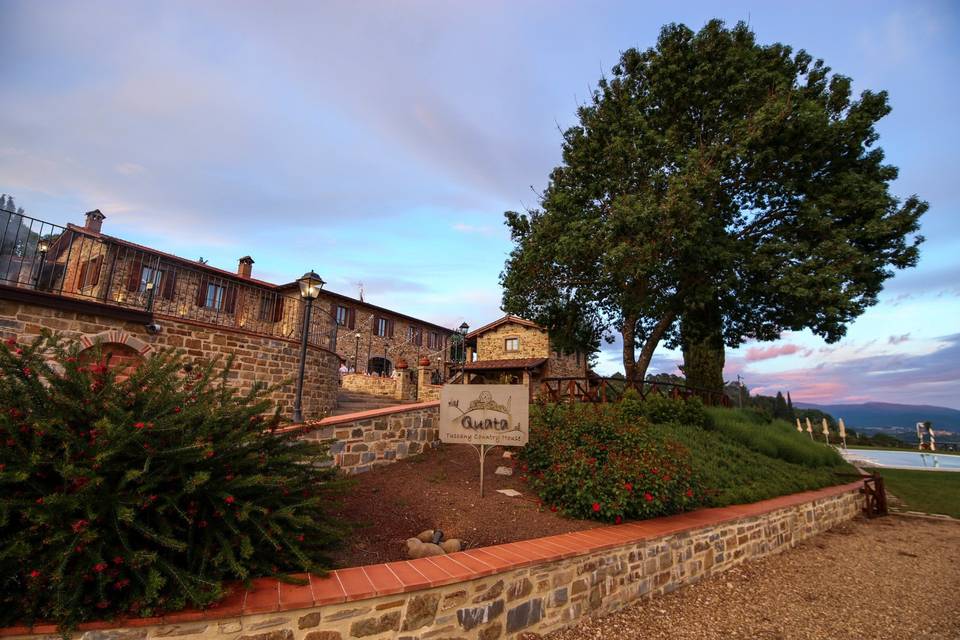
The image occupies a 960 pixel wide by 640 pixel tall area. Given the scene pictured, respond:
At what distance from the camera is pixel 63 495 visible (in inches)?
89.3

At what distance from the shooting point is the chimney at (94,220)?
2072cm

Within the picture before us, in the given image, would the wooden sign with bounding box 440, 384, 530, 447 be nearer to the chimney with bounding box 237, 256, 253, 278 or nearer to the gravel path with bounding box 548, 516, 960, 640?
the gravel path with bounding box 548, 516, 960, 640

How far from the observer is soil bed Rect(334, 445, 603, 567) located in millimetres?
4137

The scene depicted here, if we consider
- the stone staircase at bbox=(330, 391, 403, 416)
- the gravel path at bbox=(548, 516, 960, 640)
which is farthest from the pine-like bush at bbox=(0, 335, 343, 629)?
the stone staircase at bbox=(330, 391, 403, 416)

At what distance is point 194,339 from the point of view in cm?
830

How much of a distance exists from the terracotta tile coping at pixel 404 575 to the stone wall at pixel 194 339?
7.27ft

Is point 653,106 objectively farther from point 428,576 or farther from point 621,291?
point 428,576

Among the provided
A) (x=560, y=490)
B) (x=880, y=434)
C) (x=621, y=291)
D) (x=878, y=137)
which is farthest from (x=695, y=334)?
(x=880, y=434)

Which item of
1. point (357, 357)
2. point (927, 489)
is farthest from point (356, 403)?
point (927, 489)

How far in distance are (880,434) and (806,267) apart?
37986 mm

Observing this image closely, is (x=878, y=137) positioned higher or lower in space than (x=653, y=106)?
lower

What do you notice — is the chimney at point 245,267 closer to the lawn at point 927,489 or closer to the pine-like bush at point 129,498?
the pine-like bush at point 129,498

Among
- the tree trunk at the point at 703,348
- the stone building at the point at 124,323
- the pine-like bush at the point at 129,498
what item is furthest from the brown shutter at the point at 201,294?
the tree trunk at the point at 703,348

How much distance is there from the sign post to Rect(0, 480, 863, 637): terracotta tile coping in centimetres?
145
